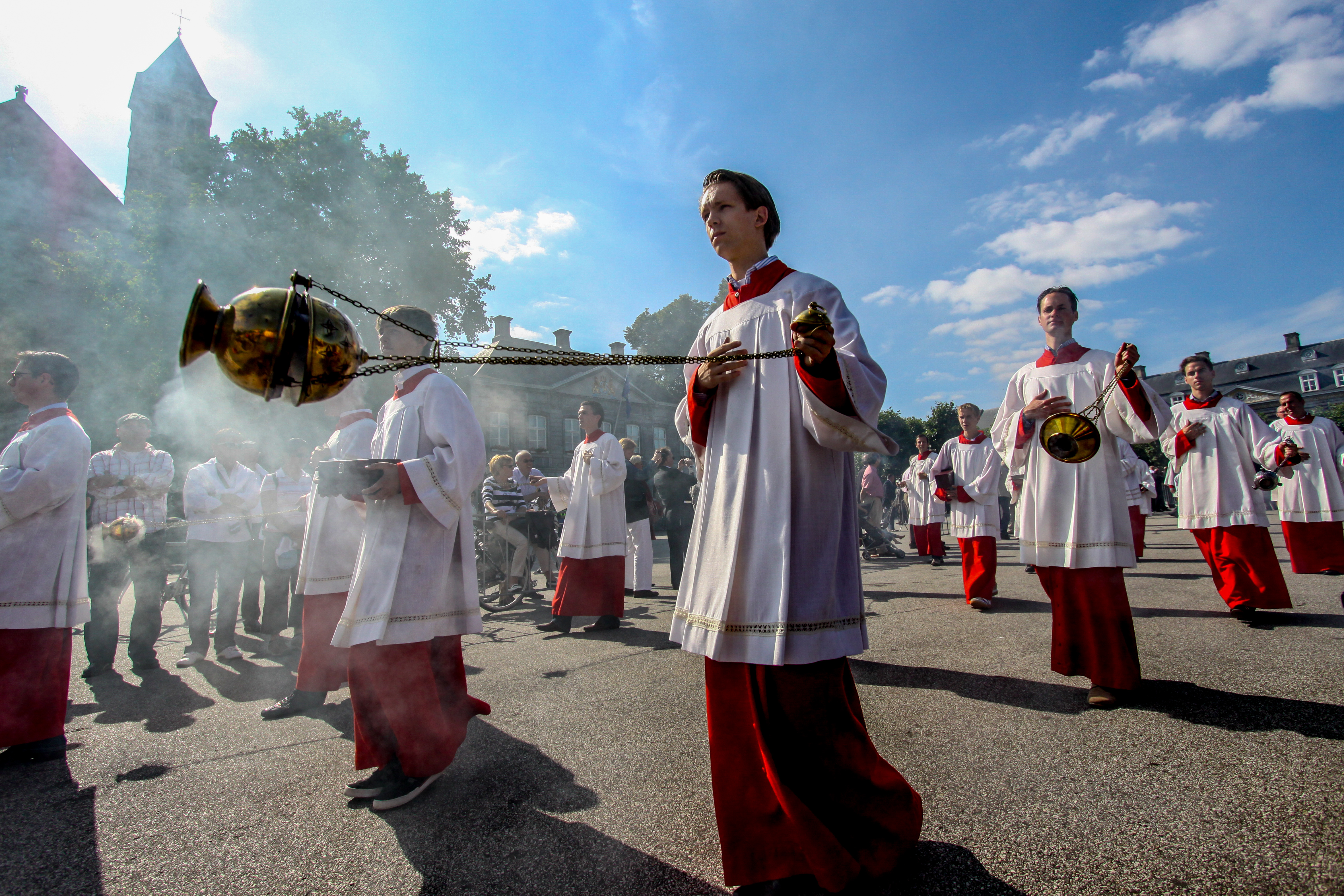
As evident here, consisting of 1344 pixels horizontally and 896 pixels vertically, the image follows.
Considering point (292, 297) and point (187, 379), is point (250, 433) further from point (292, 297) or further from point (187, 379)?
point (292, 297)

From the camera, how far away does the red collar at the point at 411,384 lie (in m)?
2.83

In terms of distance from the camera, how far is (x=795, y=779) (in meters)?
1.75

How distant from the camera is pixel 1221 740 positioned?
2482mm

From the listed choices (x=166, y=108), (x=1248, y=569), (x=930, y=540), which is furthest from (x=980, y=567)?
(x=166, y=108)

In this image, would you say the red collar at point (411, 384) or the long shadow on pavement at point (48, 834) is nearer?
the long shadow on pavement at point (48, 834)

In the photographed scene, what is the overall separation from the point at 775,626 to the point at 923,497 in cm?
993

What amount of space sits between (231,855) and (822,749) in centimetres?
208

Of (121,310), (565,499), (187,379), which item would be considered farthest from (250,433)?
(565,499)

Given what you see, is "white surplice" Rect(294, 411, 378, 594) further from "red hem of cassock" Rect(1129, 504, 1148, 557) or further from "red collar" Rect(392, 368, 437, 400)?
"red hem of cassock" Rect(1129, 504, 1148, 557)

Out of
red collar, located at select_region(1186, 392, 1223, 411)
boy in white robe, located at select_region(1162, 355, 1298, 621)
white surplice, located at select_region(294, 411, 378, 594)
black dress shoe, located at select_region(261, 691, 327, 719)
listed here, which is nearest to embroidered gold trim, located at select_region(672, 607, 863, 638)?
white surplice, located at select_region(294, 411, 378, 594)

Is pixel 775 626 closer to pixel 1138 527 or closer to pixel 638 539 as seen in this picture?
pixel 638 539

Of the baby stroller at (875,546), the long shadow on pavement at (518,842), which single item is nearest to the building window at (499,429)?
the baby stroller at (875,546)

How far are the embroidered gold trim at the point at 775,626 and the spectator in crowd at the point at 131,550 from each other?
5399 millimetres

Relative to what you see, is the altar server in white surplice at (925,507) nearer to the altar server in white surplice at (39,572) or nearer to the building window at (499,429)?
the altar server in white surplice at (39,572)
